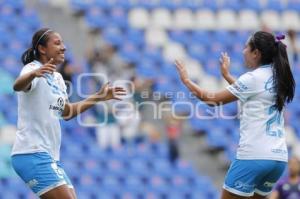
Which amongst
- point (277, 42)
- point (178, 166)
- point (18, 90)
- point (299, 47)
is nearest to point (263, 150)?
point (277, 42)

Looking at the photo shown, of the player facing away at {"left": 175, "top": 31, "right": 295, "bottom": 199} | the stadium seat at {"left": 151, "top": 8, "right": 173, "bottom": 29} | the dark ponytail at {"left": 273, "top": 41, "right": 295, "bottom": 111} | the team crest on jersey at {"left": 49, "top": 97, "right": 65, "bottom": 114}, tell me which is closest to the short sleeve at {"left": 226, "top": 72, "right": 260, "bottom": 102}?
the player facing away at {"left": 175, "top": 31, "right": 295, "bottom": 199}

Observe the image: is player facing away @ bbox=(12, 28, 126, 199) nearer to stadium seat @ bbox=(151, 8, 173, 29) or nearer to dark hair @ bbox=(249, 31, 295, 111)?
dark hair @ bbox=(249, 31, 295, 111)

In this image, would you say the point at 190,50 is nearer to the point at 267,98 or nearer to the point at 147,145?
the point at 147,145

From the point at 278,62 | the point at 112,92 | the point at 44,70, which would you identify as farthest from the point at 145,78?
the point at 44,70

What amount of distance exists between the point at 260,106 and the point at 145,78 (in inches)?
362

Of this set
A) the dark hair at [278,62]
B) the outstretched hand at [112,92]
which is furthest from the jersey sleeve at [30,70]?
the dark hair at [278,62]

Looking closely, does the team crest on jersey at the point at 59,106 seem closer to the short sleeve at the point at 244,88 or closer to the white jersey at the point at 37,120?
the white jersey at the point at 37,120

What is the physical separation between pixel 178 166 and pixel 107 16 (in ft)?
15.7

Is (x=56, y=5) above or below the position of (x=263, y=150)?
above

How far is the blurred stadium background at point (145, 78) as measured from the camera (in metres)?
13.9

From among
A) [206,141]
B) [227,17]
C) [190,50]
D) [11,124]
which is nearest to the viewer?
[11,124]

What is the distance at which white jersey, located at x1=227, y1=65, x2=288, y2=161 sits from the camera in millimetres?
6816

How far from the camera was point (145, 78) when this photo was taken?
16.0 meters

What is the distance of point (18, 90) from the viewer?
6500 mm
